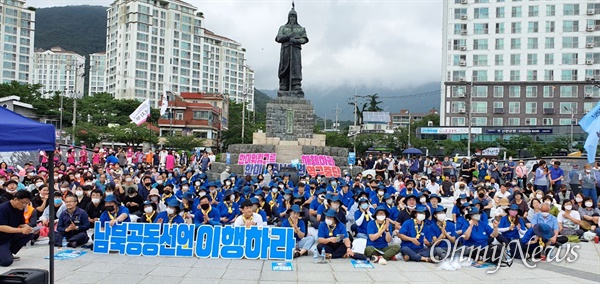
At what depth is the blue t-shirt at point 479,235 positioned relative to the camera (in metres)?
9.10

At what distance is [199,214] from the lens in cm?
1018

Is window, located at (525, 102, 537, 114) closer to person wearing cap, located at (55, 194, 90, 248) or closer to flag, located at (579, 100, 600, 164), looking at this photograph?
flag, located at (579, 100, 600, 164)

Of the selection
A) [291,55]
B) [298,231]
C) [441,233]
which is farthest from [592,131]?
[291,55]

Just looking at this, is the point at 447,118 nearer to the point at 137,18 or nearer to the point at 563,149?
the point at 563,149

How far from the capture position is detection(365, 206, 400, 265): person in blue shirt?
9000 mm

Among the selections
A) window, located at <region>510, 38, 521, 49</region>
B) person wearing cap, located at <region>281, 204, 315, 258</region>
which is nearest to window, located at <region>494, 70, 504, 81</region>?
window, located at <region>510, 38, 521, 49</region>

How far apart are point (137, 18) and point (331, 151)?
7929 centimetres

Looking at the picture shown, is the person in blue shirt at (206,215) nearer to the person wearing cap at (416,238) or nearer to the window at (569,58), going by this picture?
the person wearing cap at (416,238)

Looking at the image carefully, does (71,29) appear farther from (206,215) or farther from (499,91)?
(206,215)

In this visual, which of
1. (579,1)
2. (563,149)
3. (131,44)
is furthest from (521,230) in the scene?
(131,44)

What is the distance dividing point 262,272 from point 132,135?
38.3 meters

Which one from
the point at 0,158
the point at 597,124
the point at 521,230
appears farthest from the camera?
the point at 0,158

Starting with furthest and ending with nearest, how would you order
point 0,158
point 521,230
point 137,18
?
point 137,18 → point 0,158 → point 521,230

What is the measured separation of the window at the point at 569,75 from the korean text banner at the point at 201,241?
2282 inches
